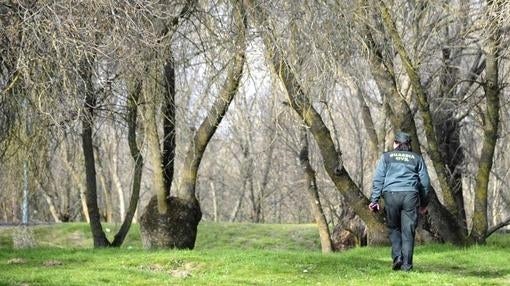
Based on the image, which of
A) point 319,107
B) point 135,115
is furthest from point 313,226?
point 135,115

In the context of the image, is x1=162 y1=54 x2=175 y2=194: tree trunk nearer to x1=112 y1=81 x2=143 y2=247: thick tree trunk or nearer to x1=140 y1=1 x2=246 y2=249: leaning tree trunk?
x1=140 y1=1 x2=246 y2=249: leaning tree trunk

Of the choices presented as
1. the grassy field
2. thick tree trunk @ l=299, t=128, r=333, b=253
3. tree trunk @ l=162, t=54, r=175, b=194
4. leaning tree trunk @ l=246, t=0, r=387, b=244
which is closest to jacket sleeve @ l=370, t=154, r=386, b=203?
the grassy field

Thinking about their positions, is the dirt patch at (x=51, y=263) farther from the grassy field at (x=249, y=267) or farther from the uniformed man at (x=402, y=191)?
the uniformed man at (x=402, y=191)

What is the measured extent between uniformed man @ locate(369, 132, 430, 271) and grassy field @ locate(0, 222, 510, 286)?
425 millimetres

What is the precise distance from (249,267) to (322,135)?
359 cm

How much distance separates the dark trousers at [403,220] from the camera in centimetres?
984

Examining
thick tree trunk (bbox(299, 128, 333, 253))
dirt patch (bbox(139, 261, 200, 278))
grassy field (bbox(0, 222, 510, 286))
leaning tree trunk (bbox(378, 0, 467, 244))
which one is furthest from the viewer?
thick tree trunk (bbox(299, 128, 333, 253))

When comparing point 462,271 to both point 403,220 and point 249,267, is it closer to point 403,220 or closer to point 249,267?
point 403,220

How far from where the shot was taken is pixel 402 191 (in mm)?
9875

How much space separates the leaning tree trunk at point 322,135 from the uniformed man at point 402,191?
1881mm

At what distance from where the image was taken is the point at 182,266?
11.1 meters

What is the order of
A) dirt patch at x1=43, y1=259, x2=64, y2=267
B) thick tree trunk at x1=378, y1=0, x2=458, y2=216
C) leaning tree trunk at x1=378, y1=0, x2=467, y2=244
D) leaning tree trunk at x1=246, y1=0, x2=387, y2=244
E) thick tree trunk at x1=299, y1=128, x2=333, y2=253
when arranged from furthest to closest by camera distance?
thick tree trunk at x1=299, y1=128, x2=333, y2=253, leaning tree trunk at x1=378, y1=0, x2=467, y2=244, thick tree trunk at x1=378, y1=0, x2=458, y2=216, dirt patch at x1=43, y1=259, x2=64, y2=267, leaning tree trunk at x1=246, y1=0, x2=387, y2=244

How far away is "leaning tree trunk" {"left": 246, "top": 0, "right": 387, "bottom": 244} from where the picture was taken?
10688mm

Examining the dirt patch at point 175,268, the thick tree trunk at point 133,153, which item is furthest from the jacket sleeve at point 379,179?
the thick tree trunk at point 133,153
